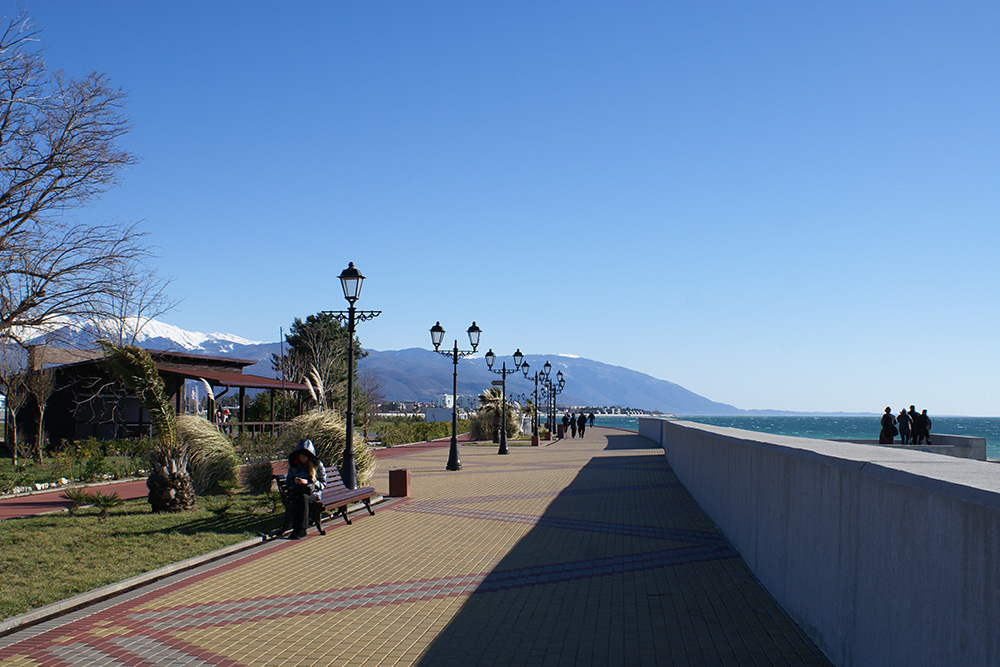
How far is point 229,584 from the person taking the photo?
27.4ft

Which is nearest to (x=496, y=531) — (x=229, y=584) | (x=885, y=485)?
(x=229, y=584)

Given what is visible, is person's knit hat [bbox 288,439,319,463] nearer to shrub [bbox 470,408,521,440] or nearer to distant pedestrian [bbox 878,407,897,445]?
distant pedestrian [bbox 878,407,897,445]

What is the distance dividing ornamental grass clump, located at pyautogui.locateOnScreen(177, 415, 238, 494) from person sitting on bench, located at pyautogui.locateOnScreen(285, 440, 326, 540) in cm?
562

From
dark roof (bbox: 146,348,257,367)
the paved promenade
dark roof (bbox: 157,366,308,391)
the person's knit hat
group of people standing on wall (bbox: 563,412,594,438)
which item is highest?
dark roof (bbox: 146,348,257,367)

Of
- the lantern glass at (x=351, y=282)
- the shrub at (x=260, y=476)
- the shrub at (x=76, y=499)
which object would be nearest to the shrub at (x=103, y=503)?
the shrub at (x=76, y=499)

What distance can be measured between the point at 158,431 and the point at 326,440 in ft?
11.8

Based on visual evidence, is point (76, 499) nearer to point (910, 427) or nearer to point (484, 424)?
point (910, 427)

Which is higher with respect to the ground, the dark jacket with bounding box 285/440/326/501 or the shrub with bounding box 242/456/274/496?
the dark jacket with bounding box 285/440/326/501

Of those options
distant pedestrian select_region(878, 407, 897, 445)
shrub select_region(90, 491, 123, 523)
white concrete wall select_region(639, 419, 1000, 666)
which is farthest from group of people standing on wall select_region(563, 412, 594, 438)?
white concrete wall select_region(639, 419, 1000, 666)

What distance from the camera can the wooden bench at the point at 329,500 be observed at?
1151 cm

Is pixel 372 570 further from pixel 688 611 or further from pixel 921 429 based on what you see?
pixel 921 429

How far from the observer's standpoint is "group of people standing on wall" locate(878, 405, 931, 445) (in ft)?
94.8

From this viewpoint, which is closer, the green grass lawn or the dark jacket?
the green grass lawn

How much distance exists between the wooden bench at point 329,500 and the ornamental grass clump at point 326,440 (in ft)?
9.38
